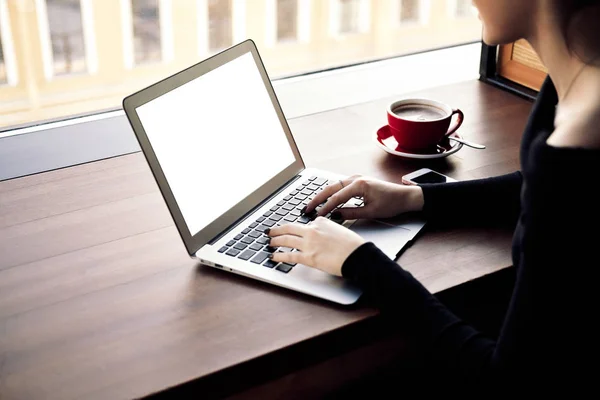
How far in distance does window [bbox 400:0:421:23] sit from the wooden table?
980 cm

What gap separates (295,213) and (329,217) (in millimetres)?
52

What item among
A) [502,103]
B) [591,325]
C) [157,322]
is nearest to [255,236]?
[157,322]

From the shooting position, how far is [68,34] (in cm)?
907

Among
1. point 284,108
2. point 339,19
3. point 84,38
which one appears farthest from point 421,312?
point 339,19

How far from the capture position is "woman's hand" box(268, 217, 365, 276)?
85 centimetres

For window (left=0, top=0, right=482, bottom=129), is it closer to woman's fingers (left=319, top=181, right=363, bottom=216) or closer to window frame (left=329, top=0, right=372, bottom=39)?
window frame (left=329, top=0, right=372, bottom=39)

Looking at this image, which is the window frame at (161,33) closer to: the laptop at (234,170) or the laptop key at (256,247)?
the laptop at (234,170)

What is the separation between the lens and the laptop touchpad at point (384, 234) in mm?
938

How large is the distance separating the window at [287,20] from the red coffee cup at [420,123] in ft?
28.4

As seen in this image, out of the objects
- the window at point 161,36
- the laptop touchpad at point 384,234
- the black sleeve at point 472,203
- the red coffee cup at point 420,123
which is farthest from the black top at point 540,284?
the window at point 161,36

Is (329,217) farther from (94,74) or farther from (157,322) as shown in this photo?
(94,74)

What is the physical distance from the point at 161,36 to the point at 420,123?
8565 mm

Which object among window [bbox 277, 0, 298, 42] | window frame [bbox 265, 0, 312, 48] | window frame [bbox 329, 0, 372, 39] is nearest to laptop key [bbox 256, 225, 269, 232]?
window frame [bbox 265, 0, 312, 48]

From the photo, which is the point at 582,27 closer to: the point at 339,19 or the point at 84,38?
the point at 84,38
